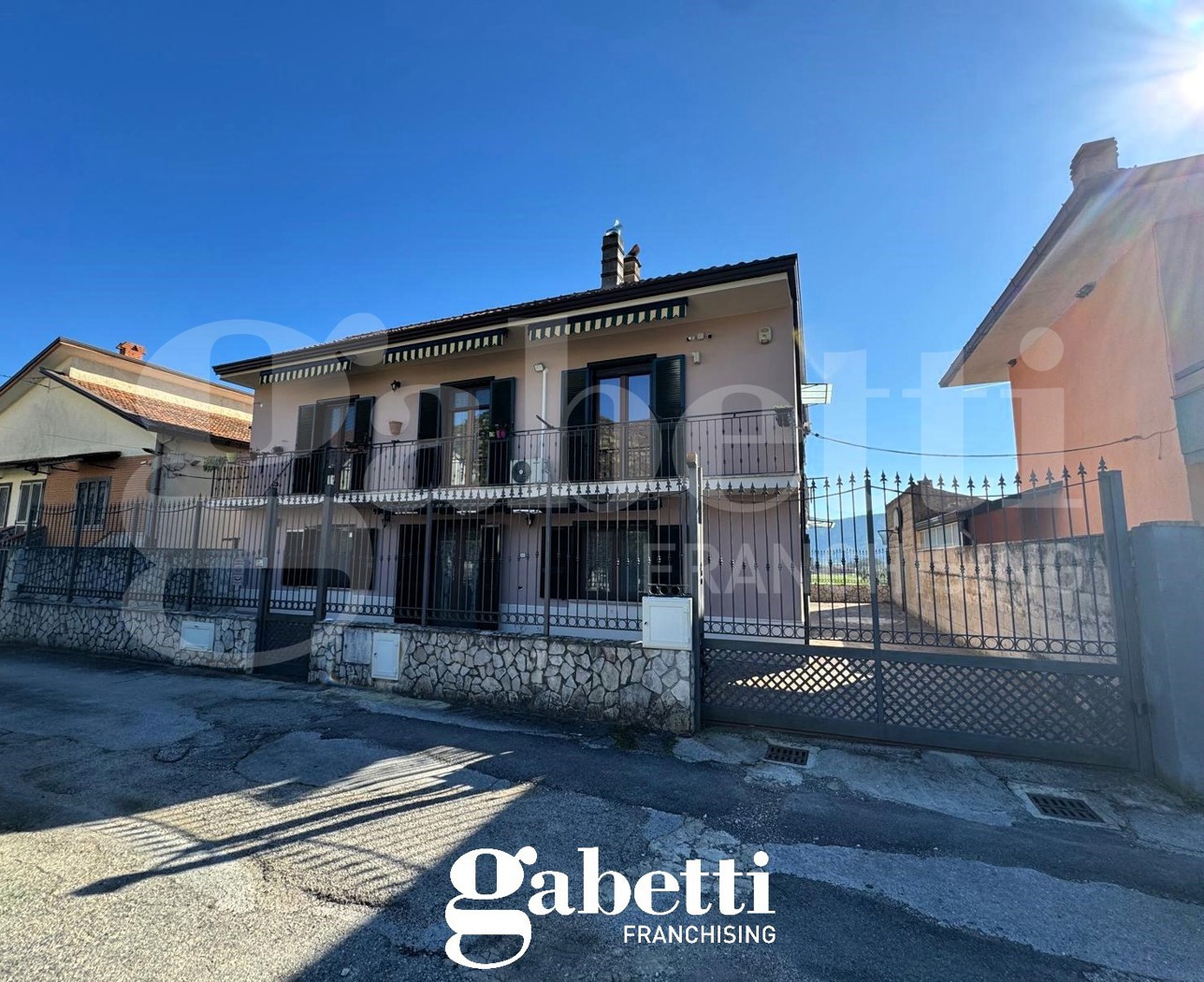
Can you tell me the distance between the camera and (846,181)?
32.1 feet

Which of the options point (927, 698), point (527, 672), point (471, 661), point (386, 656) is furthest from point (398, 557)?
point (927, 698)

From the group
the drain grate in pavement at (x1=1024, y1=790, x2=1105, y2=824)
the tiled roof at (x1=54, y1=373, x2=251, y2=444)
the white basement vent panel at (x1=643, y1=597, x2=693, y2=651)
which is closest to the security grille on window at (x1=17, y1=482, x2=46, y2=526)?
the tiled roof at (x1=54, y1=373, x2=251, y2=444)

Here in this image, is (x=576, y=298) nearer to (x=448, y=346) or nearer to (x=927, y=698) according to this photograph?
(x=448, y=346)

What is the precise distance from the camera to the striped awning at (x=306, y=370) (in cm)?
1253

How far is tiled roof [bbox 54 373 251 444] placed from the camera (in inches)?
648

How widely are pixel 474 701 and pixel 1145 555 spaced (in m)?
7.86

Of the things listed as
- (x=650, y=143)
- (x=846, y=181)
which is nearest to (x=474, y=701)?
(x=650, y=143)

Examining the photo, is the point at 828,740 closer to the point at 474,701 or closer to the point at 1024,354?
the point at 474,701

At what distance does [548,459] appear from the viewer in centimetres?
1060

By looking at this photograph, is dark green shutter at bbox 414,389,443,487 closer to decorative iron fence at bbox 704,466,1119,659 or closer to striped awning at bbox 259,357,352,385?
striped awning at bbox 259,357,352,385

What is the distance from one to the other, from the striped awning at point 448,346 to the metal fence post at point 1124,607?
9.93 metres

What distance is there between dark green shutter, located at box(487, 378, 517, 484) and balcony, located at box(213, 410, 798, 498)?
0.03 m

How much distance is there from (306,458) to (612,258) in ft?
32.0

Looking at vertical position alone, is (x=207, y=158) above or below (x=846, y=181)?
above
